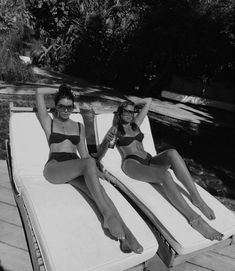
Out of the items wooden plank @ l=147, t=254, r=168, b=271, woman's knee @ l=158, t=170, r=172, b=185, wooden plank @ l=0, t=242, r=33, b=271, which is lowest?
wooden plank @ l=0, t=242, r=33, b=271

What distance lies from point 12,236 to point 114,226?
1058 millimetres

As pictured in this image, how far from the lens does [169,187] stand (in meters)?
3.97

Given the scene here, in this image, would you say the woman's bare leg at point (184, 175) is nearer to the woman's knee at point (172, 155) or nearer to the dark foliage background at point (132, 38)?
the woman's knee at point (172, 155)

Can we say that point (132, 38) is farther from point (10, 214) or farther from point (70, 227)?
point (70, 227)

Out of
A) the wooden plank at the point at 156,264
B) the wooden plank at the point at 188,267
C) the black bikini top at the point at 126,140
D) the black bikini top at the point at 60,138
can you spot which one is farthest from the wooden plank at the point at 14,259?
the black bikini top at the point at 126,140

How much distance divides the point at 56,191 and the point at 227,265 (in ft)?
6.37

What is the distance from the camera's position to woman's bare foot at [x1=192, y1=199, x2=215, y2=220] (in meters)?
3.88

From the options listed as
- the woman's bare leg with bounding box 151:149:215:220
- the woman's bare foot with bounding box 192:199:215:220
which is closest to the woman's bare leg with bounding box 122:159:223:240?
the woman's bare leg with bounding box 151:149:215:220

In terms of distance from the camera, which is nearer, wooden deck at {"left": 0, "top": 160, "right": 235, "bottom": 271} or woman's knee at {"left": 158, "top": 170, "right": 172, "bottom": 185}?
wooden deck at {"left": 0, "top": 160, "right": 235, "bottom": 271}

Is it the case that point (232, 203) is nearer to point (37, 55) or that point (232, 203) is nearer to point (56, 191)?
point (56, 191)

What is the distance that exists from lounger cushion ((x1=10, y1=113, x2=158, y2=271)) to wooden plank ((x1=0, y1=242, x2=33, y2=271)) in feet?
1.01

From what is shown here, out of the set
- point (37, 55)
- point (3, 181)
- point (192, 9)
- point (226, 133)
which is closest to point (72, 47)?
point (37, 55)

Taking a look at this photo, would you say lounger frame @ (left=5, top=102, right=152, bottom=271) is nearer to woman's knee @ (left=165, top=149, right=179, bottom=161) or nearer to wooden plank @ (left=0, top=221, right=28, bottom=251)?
wooden plank @ (left=0, top=221, right=28, bottom=251)

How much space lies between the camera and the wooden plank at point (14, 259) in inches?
123
